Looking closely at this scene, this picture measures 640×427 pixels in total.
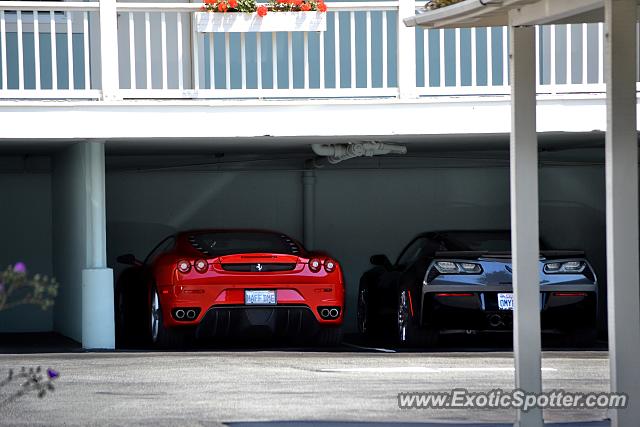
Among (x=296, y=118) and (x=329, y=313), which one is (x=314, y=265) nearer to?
(x=329, y=313)

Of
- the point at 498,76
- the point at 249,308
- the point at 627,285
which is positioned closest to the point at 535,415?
the point at 627,285

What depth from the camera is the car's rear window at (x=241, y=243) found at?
1423cm

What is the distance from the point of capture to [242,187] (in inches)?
772

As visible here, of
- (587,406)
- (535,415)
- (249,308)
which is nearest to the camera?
(535,415)

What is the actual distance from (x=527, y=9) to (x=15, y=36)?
10643 mm

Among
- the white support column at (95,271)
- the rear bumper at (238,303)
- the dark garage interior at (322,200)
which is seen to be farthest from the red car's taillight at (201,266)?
the dark garage interior at (322,200)

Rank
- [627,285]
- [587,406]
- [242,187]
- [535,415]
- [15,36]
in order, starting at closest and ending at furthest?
[627,285], [535,415], [587,406], [15,36], [242,187]

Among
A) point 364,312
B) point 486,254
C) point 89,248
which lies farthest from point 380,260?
point 89,248

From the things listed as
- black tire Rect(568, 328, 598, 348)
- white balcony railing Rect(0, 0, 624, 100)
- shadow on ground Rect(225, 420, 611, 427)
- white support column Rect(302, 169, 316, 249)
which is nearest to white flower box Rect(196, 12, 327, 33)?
white balcony railing Rect(0, 0, 624, 100)

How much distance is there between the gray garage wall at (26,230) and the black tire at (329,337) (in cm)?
619

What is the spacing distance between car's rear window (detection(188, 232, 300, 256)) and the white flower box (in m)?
2.27

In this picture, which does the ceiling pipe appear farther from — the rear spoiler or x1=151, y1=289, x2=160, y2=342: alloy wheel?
x1=151, y1=289, x2=160, y2=342: alloy wheel

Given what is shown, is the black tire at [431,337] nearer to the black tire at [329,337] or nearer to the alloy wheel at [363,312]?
the black tire at [329,337]

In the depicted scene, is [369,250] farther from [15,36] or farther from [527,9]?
[527,9]
